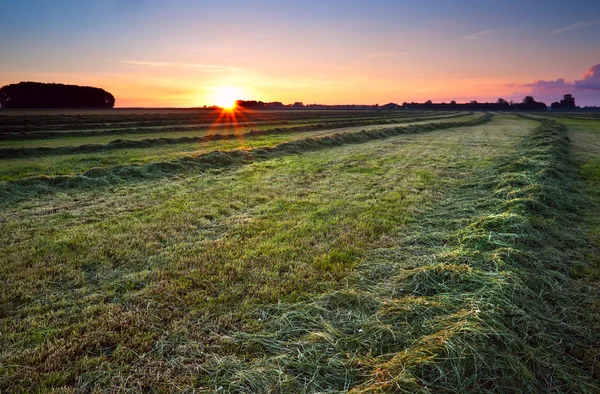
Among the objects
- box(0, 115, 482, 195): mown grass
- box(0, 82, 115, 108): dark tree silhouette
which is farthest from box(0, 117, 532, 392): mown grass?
box(0, 82, 115, 108): dark tree silhouette

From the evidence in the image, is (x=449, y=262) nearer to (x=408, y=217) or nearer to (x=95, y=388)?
(x=408, y=217)

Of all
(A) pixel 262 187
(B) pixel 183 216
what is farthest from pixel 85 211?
(A) pixel 262 187

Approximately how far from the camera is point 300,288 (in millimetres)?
4910

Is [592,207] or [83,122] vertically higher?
[83,122]

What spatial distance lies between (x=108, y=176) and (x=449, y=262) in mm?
11036

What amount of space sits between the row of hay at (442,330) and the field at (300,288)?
2 centimetres

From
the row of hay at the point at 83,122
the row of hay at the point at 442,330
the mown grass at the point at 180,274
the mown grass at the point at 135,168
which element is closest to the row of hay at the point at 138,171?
the mown grass at the point at 135,168

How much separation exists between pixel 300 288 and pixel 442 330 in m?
1.96

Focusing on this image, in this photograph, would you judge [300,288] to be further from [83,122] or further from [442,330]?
[83,122]

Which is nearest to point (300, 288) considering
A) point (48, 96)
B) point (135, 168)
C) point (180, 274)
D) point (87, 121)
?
point (180, 274)

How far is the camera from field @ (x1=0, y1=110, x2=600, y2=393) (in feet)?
10.9

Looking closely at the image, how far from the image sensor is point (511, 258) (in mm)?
5484

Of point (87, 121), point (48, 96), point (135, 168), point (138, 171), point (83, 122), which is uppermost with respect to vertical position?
point (48, 96)

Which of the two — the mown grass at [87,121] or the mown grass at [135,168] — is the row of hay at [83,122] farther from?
the mown grass at [135,168]
